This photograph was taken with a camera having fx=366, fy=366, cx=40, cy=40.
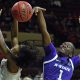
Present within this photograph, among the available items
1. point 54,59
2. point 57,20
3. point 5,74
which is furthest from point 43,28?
point 57,20

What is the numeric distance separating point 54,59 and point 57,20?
29.3 feet

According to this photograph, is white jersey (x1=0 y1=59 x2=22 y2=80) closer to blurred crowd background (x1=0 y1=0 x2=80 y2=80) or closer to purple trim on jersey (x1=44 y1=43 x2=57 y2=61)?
purple trim on jersey (x1=44 y1=43 x2=57 y2=61)

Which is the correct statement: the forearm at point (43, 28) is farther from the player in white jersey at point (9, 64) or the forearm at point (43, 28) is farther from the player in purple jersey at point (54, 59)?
the player in white jersey at point (9, 64)

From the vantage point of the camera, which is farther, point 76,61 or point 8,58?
point 76,61

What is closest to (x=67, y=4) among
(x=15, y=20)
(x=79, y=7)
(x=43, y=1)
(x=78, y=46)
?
(x=79, y=7)

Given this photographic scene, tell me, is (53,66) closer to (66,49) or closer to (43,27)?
(66,49)

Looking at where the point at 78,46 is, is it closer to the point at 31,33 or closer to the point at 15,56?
the point at 31,33

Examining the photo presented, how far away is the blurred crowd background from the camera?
1266 cm

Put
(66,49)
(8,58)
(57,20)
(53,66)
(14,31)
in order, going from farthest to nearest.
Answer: (57,20) < (14,31) < (66,49) < (53,66) < (8,58)

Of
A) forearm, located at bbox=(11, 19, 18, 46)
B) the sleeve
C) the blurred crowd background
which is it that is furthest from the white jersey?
the blurred crowd background

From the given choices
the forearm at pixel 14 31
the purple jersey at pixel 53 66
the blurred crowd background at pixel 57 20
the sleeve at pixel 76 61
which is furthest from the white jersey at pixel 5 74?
the blurred crowd background at pixel 57 20

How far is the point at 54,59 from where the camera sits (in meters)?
4.77

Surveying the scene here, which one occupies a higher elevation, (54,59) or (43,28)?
(43,28)

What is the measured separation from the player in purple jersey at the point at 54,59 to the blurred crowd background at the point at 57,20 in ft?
24.1
